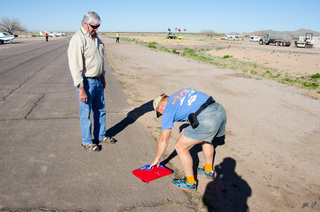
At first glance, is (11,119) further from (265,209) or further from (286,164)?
(286,164)

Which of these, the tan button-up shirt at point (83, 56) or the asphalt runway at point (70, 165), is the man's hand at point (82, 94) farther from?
the asphalt runway at point (70, 165)

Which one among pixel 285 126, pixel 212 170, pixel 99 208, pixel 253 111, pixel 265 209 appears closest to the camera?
pixel 99 208

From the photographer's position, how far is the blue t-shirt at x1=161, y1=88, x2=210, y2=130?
2.90 metres

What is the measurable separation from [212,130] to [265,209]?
1157 millimetres

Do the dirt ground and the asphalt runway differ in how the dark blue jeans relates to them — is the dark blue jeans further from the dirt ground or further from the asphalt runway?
the dirt ground

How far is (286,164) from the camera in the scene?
4.08 metres

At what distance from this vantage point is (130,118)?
5.89m

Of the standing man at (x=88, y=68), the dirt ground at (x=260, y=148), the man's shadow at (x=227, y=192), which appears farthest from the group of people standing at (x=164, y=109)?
the dirt ground at (x=260, y=148)

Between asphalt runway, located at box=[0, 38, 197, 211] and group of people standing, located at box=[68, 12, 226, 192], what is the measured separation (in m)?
0.29

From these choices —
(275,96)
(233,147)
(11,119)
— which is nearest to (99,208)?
(233,147)

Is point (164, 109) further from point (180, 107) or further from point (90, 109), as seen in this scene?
point (90, 109)

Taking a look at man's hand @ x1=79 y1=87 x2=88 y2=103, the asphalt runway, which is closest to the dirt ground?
the asphalt runway

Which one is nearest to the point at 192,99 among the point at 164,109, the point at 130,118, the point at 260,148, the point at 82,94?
the point at 164,109

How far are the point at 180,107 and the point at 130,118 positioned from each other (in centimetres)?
310
